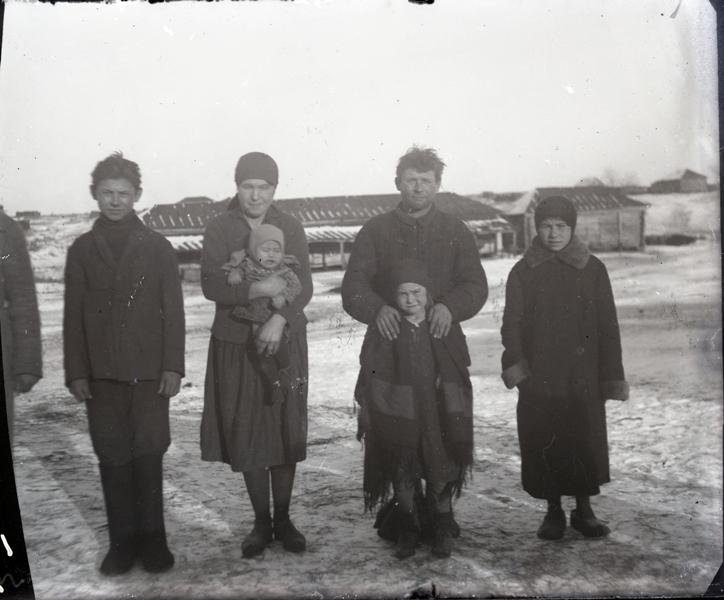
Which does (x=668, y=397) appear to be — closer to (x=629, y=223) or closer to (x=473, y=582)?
Answer: (x=629, y=223)

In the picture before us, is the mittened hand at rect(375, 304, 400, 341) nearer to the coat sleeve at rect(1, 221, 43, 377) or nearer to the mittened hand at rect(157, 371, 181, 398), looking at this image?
the mittened hand at rect(157, 371, 181, 398)

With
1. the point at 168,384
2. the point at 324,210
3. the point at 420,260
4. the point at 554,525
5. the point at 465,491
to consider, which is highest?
the point at 324,210

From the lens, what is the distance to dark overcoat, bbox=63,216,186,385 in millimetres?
2791

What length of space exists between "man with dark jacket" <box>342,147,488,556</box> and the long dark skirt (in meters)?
0.35

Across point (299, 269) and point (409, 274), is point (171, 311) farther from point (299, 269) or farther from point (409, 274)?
point (409, 274)

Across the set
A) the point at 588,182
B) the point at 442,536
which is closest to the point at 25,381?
the point at 442,536

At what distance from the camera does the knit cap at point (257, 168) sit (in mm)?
2900

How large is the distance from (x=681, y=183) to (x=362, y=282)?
1.54 m

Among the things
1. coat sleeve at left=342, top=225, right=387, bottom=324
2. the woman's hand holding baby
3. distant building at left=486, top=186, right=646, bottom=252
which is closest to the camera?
the woman's hand holding baby

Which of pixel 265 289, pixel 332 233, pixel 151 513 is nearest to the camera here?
pixel 265 289

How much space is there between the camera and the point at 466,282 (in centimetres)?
286

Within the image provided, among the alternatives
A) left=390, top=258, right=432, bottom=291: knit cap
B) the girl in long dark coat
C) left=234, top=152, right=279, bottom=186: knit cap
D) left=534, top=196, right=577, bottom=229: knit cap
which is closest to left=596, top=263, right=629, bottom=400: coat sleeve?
the girl in long dark coat

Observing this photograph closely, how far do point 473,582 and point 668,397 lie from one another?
1214 mm

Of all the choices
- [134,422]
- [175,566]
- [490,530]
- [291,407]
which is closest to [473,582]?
[490,530]
